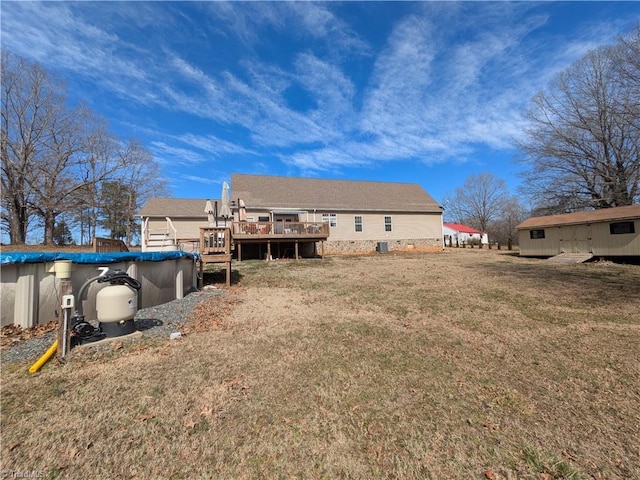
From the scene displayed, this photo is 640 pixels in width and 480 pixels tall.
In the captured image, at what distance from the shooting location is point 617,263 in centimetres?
1538

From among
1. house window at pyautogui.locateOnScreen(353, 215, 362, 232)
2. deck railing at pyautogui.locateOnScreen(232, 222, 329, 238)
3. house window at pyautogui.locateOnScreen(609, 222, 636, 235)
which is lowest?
house window at pyautogui.locateOnScreen(609, 222, 636, 235)

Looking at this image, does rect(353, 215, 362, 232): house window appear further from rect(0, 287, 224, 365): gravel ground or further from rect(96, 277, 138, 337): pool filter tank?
rect(96, 277, 138, 337): pool filter tank

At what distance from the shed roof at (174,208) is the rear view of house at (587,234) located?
75.4ft

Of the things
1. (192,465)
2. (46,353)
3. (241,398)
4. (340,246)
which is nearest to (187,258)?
(46,353)

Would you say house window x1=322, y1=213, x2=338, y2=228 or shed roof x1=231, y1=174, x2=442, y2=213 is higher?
shed roof x1=231, y1=174, x2=442, y2=213

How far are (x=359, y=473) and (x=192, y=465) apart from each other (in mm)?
1244

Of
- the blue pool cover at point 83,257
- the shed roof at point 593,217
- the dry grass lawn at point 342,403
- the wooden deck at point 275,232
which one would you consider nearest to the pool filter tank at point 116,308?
the dry grass lawn at point 342,403

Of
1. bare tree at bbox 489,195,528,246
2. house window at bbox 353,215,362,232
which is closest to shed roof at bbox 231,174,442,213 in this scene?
house window at bbox 353,215,362,232

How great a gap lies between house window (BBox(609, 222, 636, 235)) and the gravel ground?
20.6m

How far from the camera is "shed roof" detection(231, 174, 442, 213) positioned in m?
21.6

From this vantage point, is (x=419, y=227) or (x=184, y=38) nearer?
(x=184, y=38)

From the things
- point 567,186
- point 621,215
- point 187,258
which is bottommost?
point 187,258

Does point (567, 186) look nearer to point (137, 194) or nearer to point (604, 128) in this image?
point (604, 128)

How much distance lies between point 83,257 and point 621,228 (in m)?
23.1
